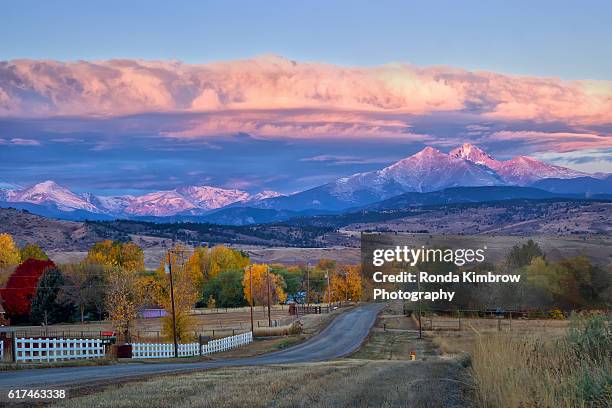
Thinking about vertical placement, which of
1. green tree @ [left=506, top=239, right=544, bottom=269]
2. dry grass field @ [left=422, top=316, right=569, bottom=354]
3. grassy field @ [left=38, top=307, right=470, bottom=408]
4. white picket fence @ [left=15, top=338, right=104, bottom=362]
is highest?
green tree @ [left=506, top=239, right=544, bottom=269]

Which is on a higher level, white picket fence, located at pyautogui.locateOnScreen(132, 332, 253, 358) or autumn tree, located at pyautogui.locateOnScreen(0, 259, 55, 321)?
autumn tree, located at pyautogui.locateOnScreen(0, 259, 55, 321)

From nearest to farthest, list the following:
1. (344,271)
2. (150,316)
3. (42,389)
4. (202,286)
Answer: (42,389) → (150,316) → (202,286) → (344,271)

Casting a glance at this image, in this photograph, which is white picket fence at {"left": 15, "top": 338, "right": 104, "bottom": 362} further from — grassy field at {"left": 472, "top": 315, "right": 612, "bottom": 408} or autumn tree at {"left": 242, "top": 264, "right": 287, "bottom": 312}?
autumn tree at {"left": 242, "top": 264, "right": 287, "bottom": 312}

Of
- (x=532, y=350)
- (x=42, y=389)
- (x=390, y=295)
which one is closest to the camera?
(x=532, y=350)

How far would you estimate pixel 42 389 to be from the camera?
19891 millimetres

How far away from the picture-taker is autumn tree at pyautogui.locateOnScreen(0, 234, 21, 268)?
129938mm

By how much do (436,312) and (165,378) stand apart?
67.6 metres

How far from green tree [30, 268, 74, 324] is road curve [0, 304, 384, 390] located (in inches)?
1506

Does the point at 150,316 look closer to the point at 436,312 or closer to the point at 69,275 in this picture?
the point at 69,275

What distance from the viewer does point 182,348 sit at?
187ft

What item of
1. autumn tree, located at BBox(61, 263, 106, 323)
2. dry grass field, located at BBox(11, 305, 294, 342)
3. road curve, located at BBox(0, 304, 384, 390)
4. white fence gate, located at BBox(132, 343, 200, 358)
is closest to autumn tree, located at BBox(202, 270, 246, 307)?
dry grass field, located at BBox(11, 305, 294, 342)

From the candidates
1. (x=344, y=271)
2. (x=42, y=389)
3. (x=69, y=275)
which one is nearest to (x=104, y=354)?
(x=42, y=389)

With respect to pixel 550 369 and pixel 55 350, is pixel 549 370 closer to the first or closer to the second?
pixel 550 369

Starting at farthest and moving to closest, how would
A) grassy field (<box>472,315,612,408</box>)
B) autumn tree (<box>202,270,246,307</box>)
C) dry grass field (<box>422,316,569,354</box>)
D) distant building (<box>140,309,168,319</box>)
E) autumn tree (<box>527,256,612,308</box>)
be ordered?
autumn tree (<box>202,270,246,307</box>) → distant building (<box>140,309,168,319</box>) → autumn tree (<box>527,256,612,308</box>) → dry grass field (<box>422,316,569,354</box>) → grassy field (<box>472,315,612,408</box>)
